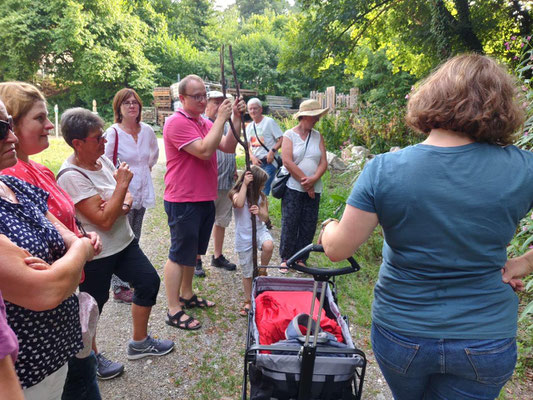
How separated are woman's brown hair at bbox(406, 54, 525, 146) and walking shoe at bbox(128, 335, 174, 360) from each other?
2704mm

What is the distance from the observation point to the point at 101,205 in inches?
95.3

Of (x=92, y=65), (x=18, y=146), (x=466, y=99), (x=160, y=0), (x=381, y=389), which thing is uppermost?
(x=160, y=0)

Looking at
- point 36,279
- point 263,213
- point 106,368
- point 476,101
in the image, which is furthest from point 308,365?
point 263,213

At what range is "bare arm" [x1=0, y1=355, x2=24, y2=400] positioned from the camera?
32.9 inches

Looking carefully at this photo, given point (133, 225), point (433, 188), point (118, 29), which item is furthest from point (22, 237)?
point (118, 29)

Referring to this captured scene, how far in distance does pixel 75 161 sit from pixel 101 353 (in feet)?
5.18

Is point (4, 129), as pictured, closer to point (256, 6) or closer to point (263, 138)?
point (263, 138)

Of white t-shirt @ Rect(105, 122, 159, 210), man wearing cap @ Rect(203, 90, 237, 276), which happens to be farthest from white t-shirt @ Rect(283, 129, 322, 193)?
white t-shirt @ Rect(105, 122, 159, 210)

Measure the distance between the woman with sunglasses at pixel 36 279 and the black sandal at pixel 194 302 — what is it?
2086 mm

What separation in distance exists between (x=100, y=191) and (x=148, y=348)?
54.5 inches

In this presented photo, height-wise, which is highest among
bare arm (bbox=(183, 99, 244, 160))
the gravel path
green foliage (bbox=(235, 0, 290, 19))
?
green foliage (bbox=(235, 0, 290, 19))

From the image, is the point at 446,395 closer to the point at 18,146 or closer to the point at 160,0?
the point at 18,146

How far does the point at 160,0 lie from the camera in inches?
1222

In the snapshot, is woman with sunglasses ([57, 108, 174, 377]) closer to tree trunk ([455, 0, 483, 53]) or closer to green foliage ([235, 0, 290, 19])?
tree trunk ([455, 0, 483, 53])
